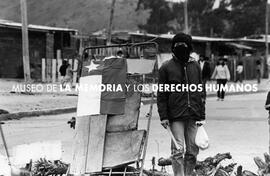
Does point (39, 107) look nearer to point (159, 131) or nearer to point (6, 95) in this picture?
point (6, 95)

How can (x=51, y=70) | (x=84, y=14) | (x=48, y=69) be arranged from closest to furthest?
(x=51, y=70), (x=48, y=69), (x=84, y=14)

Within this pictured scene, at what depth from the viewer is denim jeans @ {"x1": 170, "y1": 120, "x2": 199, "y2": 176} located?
5949 mm

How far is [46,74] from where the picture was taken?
3150 cm

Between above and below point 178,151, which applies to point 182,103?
above

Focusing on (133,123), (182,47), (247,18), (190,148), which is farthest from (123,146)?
(247,18)

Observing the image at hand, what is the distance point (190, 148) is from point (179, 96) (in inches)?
23.6

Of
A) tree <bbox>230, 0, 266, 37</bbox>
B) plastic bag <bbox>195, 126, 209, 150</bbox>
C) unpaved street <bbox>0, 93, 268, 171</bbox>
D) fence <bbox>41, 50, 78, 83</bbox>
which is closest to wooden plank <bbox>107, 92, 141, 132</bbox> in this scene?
plastic bag <bbox>195, 126, 209, 150</bbox>

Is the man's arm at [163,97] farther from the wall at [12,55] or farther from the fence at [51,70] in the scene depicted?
the wall at [12,55]

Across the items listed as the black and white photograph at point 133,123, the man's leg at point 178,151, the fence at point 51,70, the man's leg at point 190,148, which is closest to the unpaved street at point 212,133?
the black and white photograph at point 133,123

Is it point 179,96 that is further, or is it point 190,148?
point 190,148

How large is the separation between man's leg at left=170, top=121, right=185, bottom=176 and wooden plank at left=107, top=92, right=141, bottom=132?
427 millimetres

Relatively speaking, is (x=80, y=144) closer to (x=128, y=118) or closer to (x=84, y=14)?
(x=128, y=118)

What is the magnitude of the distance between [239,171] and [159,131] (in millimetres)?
5920

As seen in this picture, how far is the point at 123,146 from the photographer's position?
19.9ft
